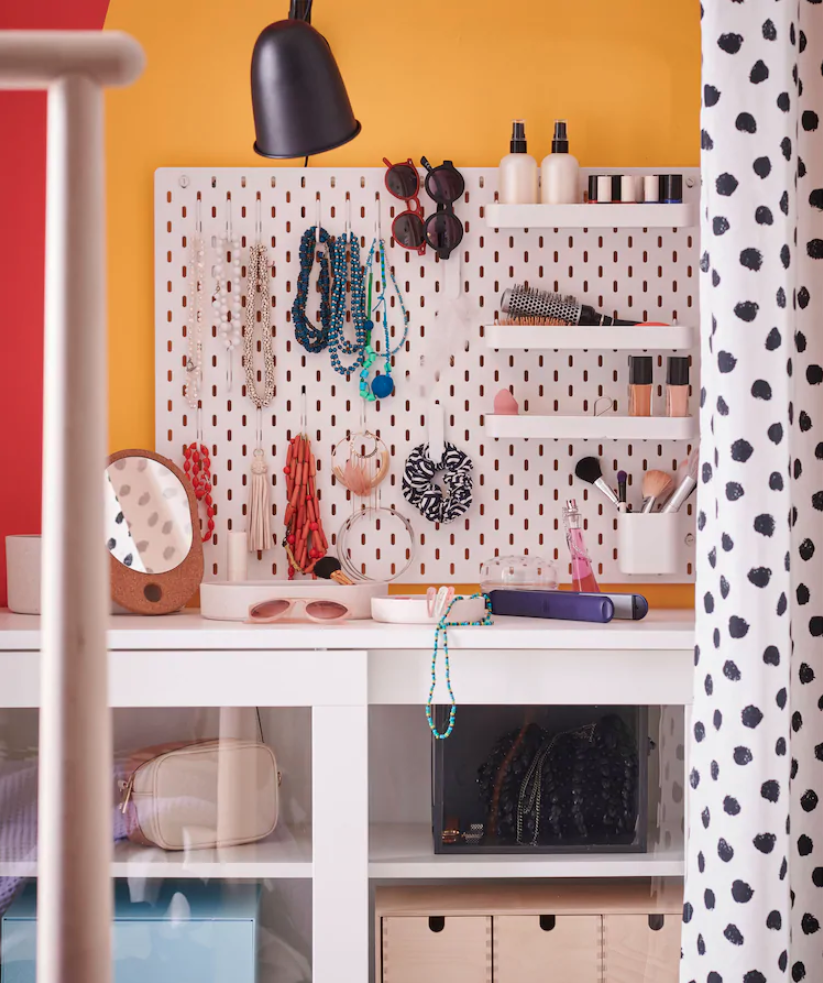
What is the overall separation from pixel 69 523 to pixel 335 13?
1778mm

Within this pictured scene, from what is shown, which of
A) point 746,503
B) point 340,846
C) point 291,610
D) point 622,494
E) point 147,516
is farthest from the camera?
point 622,494

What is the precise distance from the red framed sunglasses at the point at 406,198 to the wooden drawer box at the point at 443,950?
1228 millimetres

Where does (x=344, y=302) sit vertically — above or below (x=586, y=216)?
below

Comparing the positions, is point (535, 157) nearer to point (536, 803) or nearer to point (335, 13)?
point (335, 13)

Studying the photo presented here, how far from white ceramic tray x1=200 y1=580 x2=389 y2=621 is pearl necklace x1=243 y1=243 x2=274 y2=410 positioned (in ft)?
1.42

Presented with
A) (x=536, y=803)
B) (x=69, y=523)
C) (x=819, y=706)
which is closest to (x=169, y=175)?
(x=536, y=803)

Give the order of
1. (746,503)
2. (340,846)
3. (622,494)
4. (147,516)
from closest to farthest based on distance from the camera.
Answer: (746,503)
(340,846)
(147,516)
(622,494)

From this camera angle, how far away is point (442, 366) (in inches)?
75.2

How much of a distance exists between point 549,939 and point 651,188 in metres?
1.36

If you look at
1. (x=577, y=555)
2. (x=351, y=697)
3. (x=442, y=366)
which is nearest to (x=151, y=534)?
(x=351, y=697)

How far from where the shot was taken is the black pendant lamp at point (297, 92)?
5.13ft

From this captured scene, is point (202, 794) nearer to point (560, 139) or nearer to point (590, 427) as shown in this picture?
point (590, 427)

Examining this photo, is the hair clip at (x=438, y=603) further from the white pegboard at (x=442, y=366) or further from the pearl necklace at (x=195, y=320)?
the pearl necklace at (x=195, y=320)

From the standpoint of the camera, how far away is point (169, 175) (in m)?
1.89
